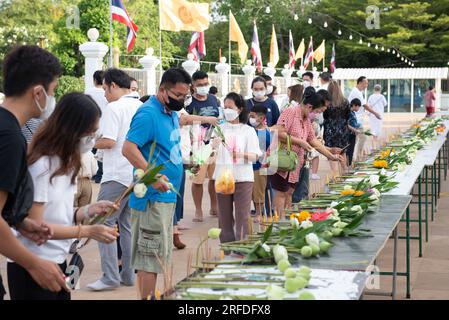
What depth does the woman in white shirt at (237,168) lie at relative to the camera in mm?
7625

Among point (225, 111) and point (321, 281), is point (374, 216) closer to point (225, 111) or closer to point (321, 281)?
point (321, 281)

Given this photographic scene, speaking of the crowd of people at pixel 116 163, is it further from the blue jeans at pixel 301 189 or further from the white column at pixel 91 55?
the white column at pixel 91 55

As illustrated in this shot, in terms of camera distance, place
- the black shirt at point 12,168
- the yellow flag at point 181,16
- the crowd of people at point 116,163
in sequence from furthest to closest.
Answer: the yellow flag at point 181,16, the crowd of people at point 116,163, the black shirt at point 12,168

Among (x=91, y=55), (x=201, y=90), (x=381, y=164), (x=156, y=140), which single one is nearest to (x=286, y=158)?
(x=381, y=164)

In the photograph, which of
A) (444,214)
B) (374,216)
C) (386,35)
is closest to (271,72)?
(444,214)

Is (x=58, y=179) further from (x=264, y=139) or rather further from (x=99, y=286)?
(x=264, y=139)

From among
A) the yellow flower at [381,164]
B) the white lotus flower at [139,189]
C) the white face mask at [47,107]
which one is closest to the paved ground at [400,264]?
the yellow flower at [381,164]

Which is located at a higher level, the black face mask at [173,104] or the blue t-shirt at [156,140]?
the black face mask at [173,104]

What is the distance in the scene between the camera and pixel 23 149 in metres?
Result: 3.24

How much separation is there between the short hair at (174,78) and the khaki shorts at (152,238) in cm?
83

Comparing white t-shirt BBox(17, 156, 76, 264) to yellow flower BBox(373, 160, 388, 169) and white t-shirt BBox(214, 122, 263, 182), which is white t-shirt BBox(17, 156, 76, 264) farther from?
yellow flower BBox(373, 160, 388, 169)

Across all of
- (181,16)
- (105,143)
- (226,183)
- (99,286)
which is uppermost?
(181,16)

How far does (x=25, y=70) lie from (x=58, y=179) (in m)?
0.58

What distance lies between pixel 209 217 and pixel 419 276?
374 centimetres
